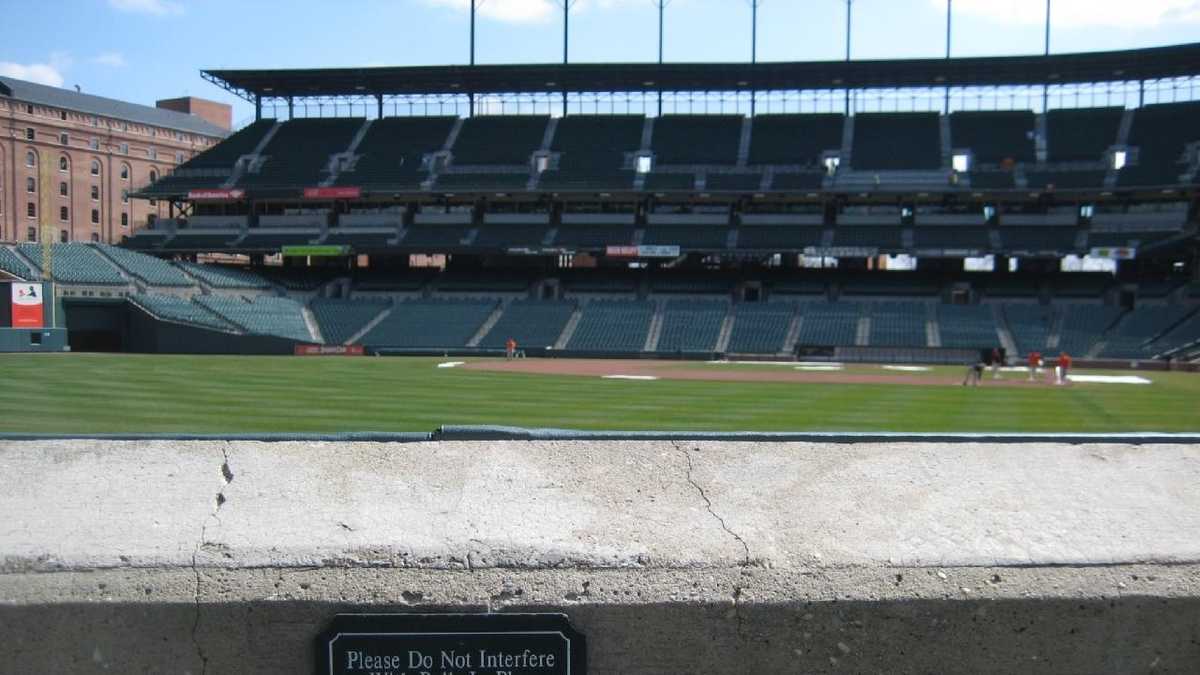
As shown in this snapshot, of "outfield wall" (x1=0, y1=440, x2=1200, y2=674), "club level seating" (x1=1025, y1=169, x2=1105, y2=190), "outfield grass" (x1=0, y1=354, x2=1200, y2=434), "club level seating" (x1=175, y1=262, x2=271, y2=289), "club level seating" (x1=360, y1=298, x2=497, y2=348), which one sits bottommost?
"outfield grass" (x1=0, y1=354, x2=1200, y2=434)

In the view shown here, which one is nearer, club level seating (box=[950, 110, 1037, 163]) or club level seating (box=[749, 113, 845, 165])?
club level seating (box=[950, 110, 1037, 163])

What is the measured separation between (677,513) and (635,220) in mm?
61116

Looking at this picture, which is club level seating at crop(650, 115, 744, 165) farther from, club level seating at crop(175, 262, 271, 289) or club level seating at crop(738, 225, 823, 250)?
club level seating at crop(175, 262, 271, 289)

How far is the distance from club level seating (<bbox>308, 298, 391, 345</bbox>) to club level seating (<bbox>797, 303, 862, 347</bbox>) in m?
26.4

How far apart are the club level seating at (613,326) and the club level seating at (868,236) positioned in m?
13.0

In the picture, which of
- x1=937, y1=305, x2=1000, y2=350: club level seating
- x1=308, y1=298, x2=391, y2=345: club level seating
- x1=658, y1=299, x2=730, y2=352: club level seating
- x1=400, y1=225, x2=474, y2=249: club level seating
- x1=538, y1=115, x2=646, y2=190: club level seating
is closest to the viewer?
x1=937, y1=305, x2=1000, y2=350: club level seating

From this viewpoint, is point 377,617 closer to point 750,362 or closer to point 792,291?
point 750,362

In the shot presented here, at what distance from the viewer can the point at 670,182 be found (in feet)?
203

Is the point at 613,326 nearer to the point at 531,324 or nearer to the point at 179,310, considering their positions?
the point at 531,324

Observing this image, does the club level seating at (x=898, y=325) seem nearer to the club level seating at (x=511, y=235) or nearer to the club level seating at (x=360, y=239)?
the club level seating at (x=511, y=235)

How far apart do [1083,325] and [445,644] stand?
5579 centimetres

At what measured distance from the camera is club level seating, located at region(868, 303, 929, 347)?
50688mm

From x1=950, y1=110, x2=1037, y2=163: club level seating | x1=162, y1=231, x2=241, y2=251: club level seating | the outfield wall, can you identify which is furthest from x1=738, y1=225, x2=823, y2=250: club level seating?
the outfield wall

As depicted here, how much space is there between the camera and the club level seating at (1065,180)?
184 feet
